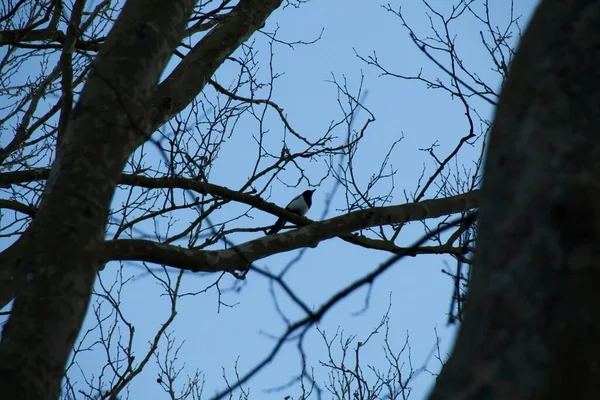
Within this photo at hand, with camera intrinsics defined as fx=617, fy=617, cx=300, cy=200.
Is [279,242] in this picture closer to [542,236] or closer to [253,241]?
[253,241]

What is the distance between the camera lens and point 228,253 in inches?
96.5

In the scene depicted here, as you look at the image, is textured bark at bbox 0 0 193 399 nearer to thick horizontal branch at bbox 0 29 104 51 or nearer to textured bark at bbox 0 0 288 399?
textured bark at bbox 0 0 288 399

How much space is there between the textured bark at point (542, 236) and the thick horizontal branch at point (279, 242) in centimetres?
125

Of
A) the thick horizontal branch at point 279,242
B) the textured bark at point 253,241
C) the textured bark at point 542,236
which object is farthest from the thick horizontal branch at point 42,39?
the textured bark at point 542,236

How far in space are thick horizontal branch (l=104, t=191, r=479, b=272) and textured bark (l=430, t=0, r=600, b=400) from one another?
4.11ft

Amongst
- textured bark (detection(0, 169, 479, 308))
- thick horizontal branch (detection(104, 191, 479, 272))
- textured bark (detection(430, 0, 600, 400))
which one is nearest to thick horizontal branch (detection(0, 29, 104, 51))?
textured bark (detection(0, 169, 479, 308))

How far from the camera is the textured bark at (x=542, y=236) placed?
0.64 m

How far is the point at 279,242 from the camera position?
Result: 263cm

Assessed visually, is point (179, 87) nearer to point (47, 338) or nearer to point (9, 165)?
point (47, 338)

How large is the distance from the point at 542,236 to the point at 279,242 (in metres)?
1.98

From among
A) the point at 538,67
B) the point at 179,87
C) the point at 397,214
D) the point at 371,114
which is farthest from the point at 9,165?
the point at 538,67

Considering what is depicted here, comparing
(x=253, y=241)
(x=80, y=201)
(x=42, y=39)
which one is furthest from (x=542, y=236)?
(x=42, y=39)

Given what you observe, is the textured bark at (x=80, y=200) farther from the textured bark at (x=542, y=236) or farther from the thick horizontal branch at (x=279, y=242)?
the textured bark at (x=542, y=236)

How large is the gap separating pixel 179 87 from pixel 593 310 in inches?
95.0
